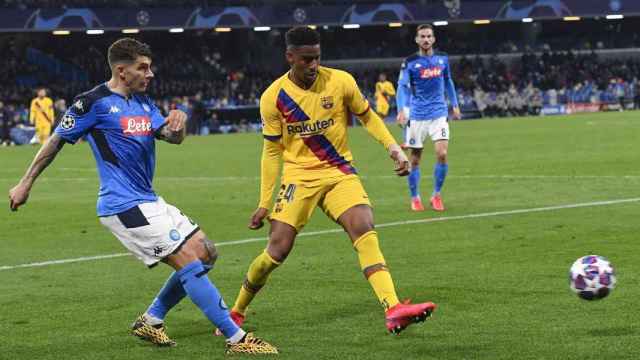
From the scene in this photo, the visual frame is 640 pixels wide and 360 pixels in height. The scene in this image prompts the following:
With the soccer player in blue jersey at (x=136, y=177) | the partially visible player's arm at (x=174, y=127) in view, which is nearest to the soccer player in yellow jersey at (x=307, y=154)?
the soccer player in blue jersey at (x=136, y=177)

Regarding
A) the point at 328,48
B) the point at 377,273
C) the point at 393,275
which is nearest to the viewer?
the point at 377,273

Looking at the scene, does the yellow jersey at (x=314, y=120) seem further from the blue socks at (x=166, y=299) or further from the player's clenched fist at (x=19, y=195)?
the player's clenched fist at (x=19, y=195)

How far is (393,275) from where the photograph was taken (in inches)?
455

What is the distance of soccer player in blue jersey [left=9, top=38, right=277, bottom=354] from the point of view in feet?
26.8

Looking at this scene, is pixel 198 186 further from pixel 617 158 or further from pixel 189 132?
pixel 189 132

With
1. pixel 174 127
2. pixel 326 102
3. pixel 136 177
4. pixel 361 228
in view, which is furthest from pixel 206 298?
pixel 326 102

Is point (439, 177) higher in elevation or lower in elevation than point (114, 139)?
lower

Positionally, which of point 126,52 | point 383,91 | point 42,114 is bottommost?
point 383,91

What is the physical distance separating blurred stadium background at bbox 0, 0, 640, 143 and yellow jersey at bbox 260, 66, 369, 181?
44.5 m

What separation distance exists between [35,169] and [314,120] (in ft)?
6.56

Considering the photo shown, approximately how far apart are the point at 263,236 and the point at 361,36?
56390 mm

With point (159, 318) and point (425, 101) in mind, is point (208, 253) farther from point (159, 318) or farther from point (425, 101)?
point (425, 101)

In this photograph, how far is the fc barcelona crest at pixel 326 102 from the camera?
29.5 feet

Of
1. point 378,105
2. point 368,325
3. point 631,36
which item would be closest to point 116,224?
point 368,325
